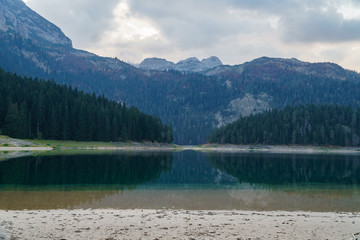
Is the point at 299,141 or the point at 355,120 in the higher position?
the point at 355,120

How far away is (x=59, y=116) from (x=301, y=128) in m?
123

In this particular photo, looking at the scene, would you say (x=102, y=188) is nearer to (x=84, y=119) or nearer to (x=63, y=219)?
(x=63, y=219)

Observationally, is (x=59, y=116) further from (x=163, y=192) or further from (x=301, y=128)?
(x=301, y=128)

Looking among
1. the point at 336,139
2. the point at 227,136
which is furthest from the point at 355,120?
the point at 227,136

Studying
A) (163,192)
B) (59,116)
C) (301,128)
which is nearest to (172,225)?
(163,192)

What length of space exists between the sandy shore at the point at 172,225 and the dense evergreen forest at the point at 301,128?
14596 cm

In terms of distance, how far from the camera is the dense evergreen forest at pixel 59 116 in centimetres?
9400

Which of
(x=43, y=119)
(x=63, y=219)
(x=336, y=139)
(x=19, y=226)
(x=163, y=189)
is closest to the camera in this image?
(x=19, y=226)

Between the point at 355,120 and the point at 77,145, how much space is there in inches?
5531

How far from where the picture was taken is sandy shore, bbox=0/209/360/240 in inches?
546

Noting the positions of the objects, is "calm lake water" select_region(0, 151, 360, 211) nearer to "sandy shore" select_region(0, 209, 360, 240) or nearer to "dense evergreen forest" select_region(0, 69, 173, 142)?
"sandy shore" select_region(0, 209, 360, 240)

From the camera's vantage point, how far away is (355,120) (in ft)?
520

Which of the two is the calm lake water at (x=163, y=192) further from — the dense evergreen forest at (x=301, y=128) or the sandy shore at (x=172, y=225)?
the dense evergreen forest at (x=301, y=128)

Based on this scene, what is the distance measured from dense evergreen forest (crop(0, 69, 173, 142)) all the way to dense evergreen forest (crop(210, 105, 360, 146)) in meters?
59.9
